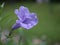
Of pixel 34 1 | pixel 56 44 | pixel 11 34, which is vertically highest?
pixel 11 34

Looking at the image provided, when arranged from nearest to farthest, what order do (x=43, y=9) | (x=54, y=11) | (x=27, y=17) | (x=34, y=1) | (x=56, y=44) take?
(x=27, y=17), (x=56, y=44), (x=54, y=11), (x=43, y=9), (x=34, y=1)

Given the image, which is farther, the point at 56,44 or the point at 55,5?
the point at 55,5

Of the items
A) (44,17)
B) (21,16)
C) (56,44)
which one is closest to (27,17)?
(21,16)

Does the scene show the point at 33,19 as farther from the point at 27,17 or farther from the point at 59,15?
the point at 59,15

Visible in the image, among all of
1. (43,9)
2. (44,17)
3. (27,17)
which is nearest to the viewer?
(27,17)

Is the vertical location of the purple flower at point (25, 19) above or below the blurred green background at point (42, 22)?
above

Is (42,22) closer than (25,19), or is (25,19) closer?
(25,19)

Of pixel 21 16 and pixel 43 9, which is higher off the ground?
pixel 21 16

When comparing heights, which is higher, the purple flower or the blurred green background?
the purple flower

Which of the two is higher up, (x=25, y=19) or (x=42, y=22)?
(x=25, y=19)

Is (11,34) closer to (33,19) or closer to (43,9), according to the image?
(33,19)
